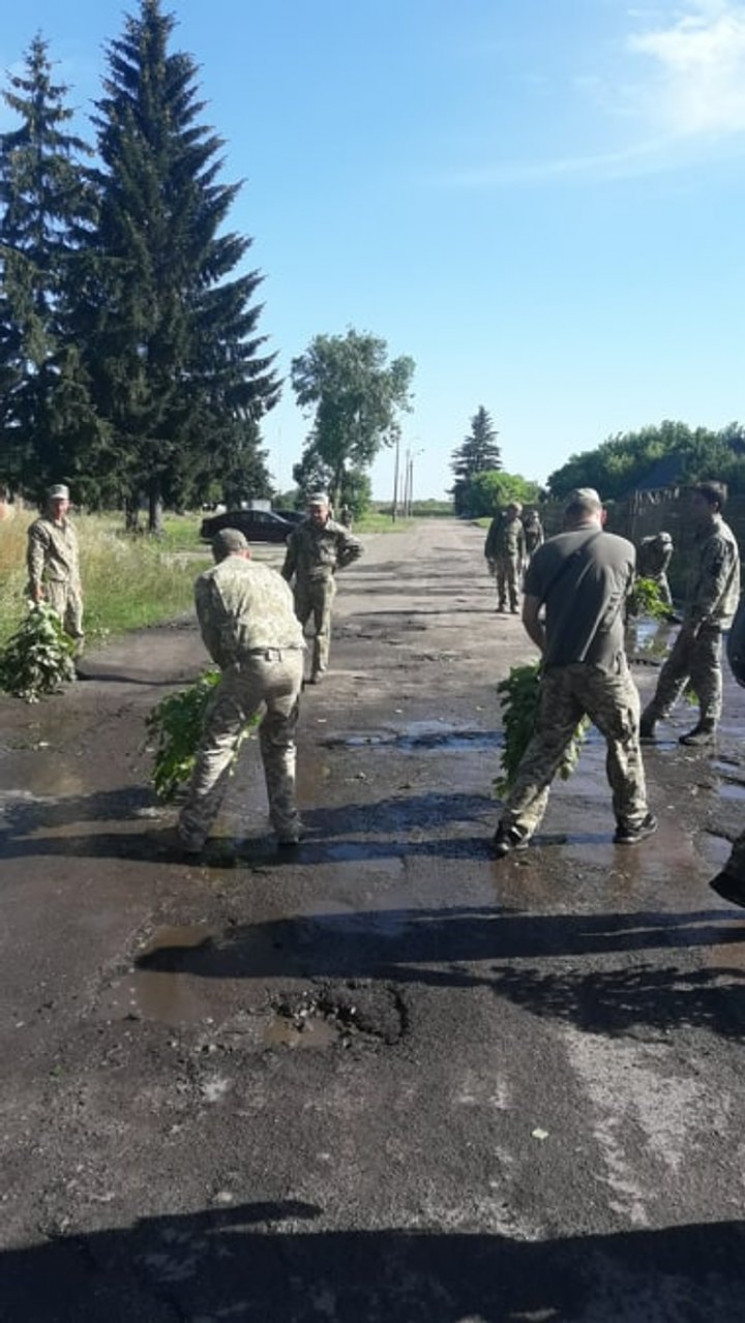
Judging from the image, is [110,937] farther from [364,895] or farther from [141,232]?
[141,232]

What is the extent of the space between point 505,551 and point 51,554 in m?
9.98

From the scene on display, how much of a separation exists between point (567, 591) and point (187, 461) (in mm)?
32961

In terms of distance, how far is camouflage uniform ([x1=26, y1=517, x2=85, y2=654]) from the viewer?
9.91 metres

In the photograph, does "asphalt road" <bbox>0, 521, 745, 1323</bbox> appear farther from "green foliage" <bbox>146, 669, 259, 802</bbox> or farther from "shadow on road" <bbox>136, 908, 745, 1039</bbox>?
"green foliage" <bbox>146, 669, 259, 802</bbox>

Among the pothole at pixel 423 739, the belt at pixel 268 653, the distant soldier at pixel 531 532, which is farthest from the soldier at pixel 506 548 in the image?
the belt at pixel 268 653

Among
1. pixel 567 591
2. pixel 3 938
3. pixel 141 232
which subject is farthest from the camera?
pixel 141 232

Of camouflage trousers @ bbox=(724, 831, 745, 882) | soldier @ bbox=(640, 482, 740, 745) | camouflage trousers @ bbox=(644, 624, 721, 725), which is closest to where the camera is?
camouflage trousers @ bbox=(724, 831, 745, 882)

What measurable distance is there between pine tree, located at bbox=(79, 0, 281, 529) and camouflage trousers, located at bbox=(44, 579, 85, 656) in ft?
85.4

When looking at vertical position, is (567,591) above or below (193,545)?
above

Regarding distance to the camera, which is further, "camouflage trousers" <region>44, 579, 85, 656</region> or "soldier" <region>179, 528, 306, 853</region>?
"camouflage trousers" <region>44, 579, 85, 656</region>

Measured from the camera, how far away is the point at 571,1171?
298cm

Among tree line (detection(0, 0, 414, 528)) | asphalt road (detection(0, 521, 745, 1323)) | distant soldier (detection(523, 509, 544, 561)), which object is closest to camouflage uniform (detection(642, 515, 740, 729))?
asphalt road (detection(0, 521, 745, 1323))

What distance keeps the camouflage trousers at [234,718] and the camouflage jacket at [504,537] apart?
42.3 ft

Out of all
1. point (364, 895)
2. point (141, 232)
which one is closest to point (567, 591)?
point (364, 895)
